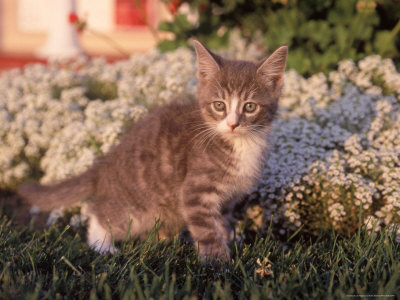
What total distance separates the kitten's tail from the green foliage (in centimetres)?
316

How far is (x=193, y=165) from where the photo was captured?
331cm

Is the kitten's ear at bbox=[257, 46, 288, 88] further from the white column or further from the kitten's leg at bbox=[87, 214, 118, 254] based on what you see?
the white column

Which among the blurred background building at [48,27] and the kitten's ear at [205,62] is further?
the blurred background building at [48,27]

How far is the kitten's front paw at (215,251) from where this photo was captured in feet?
10.1

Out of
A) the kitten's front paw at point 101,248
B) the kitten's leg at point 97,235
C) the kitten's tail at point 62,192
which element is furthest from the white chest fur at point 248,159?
the kitten's tail at point 62,192

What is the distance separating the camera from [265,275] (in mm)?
2783

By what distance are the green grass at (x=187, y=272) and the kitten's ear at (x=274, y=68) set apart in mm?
1365

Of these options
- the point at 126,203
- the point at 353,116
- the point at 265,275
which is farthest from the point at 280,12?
the point at 265,275

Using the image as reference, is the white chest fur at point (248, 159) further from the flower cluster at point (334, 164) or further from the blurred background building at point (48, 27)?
the blurred background building at point (48, 27)

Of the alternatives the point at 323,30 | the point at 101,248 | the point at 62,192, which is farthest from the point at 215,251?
the point at 323,30

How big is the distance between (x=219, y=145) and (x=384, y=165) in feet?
5.46

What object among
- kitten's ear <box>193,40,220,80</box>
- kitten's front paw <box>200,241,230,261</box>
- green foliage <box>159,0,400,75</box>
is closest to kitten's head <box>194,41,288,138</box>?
kitten's ear <box>193,40,220,80</box>

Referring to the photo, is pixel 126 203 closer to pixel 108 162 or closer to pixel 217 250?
pixel 108 162

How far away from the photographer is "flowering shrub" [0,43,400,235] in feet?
12.1
